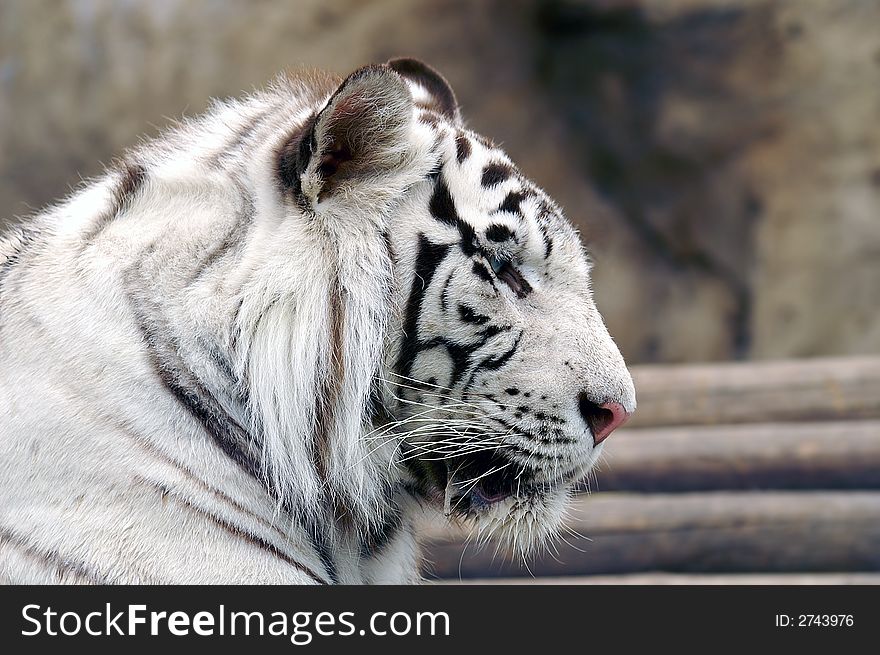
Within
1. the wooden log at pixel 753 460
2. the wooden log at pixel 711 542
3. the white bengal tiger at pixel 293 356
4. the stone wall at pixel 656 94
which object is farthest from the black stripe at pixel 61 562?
the stone wall at pixel 656 94

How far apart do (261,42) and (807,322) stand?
3363 mm

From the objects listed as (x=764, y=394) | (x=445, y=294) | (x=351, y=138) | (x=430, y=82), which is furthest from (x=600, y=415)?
(x=764, y=394)

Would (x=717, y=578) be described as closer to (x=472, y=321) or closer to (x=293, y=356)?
(x=472, y=321)

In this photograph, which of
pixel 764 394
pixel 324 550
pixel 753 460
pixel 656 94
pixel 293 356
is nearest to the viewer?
pixel 293 356

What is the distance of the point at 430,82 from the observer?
183cm

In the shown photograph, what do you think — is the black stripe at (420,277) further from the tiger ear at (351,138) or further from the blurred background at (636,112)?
the blurred background at (636,112)

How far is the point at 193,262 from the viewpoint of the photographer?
4.40 ft

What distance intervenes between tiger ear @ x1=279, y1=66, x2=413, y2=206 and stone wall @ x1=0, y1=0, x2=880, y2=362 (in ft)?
12.5

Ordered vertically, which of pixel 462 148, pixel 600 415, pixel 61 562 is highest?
pixel 462 148

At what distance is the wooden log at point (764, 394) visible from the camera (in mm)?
2947

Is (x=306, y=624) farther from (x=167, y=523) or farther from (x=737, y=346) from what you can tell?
(x=737, y=346)

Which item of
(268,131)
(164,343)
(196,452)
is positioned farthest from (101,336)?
Result: (268,131)

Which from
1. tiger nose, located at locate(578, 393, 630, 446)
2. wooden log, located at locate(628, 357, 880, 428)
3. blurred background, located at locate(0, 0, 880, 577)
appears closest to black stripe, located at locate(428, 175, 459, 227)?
tiger nose, located at locate(578, 393, 630, 446)

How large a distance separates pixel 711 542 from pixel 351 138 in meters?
1.73
